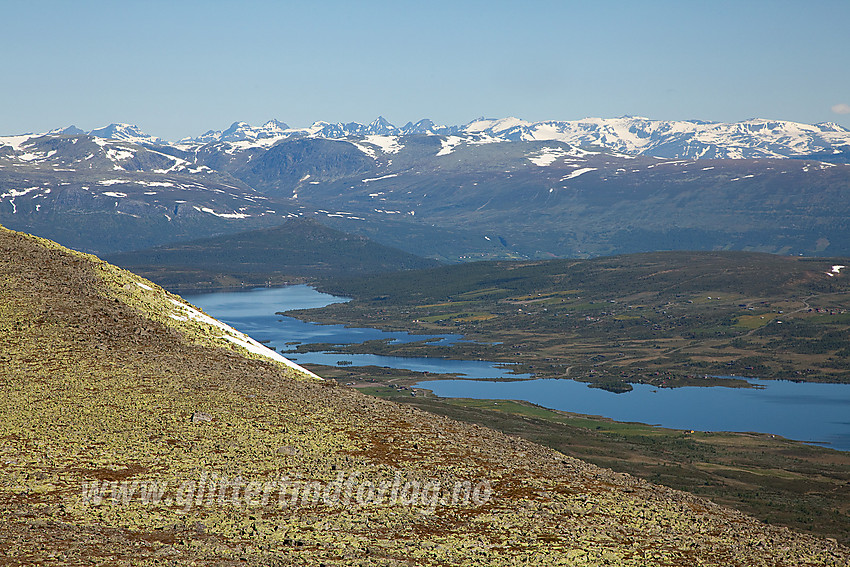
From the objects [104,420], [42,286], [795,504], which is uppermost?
[42,286]

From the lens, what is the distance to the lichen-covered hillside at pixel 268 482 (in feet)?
85.8

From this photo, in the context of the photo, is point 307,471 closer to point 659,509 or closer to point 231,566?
point 231,566

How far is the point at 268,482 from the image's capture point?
98.6ft

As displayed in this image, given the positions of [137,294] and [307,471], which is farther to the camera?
[137,294]

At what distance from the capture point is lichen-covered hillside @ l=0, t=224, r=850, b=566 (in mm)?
26156

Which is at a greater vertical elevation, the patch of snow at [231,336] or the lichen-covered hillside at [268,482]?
the patch of snow at [231,336]

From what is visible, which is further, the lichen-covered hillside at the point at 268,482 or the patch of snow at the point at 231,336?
the patch of snow at the point at 231,336

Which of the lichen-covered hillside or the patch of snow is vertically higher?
the patch of snow

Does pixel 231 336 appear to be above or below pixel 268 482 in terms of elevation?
above

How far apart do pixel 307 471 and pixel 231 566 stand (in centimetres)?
699

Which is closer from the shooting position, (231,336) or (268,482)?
(268,482)

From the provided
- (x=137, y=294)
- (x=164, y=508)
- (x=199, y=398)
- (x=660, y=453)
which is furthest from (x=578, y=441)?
(x=164, y=508)

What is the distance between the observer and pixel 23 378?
36844mm

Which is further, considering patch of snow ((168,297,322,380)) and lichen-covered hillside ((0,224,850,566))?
patch of snow ((168,297,322,380))
